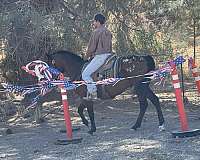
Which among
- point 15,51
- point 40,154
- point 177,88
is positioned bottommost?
point 40,154

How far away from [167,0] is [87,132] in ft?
17.6

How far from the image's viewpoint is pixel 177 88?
27.7 ft

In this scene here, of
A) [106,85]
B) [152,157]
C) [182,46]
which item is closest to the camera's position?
[152,157]

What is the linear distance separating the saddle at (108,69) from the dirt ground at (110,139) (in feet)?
3.92

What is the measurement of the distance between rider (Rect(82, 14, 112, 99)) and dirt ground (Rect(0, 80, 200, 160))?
1123mm

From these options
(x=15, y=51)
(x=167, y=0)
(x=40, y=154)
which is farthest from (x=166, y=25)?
(x=40, y=154)

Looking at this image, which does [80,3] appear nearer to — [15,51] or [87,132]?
[15,51]

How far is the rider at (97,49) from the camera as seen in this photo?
9.64m

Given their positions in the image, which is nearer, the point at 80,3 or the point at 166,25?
the point at 80,3

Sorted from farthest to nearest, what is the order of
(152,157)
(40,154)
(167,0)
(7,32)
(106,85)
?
(167,0) → (7,32) → (106,85) → (40,154) → (152,157)

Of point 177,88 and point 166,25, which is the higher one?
point 166,25

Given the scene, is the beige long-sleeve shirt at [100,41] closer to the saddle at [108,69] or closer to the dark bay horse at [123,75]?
the saddle at [108,69]

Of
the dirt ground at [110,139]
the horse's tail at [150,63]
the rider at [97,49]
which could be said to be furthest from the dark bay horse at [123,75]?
the dirt ground at [110,139]

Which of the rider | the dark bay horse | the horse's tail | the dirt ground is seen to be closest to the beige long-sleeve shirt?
the rider
